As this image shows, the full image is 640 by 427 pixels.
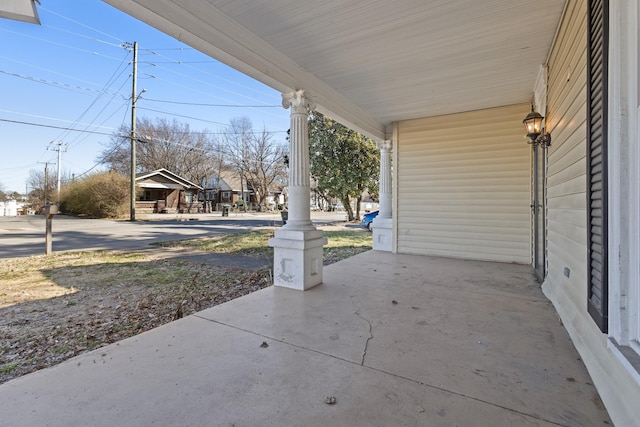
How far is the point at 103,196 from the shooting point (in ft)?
55.4

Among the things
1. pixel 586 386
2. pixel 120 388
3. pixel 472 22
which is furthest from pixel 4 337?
pixel 472 22

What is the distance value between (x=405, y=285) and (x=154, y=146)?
30.9m

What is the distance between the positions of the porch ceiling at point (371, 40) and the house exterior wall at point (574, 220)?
399 millimetres

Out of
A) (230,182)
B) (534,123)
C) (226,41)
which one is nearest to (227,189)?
(230,182)

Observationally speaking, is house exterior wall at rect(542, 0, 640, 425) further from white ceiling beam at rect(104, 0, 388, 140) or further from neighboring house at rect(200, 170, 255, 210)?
neighboring house at rect(200, 170, 255, 210)

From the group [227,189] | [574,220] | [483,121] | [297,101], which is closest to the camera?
[574,220]

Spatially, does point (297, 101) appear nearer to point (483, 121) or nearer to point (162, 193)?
point (483, 121)

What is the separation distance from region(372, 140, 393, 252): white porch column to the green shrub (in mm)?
17460

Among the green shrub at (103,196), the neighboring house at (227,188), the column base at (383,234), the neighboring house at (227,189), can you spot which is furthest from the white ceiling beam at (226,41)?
the neighboring house at (227,188)

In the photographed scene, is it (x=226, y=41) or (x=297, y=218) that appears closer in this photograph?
(x=226, y=41)

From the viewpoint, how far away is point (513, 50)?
300 centimetres

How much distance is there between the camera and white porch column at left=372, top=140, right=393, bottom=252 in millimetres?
5875

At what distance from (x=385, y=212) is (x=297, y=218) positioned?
9.74 feet

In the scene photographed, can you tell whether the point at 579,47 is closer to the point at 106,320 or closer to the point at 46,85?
the point at 106,320
